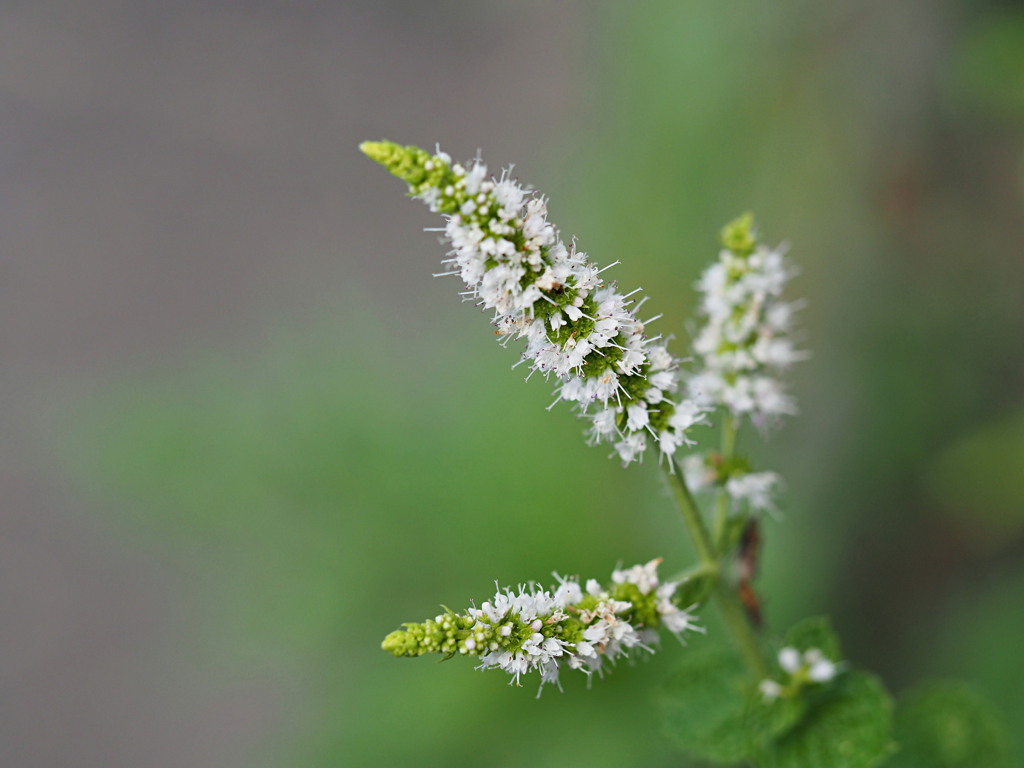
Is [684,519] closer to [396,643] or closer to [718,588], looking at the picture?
[718,588]

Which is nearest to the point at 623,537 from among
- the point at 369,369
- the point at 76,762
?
the point at 369,369

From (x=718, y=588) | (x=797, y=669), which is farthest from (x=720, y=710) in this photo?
(x=718, y=588)

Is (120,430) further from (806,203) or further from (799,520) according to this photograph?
(806,203)

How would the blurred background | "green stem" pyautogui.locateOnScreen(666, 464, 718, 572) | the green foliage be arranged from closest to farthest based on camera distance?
"green stem" pyautogui.locateOnScreen(666, 464, 718, 572) → the blurred background → the green foliage

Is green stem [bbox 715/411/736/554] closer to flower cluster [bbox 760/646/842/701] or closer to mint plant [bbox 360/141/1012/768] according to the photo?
mint plant [bbox 360/141/1012/768]

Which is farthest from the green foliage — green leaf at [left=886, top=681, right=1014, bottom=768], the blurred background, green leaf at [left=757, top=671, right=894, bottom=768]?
green leaf at [left=757, top=671, right=894, bottom=768]
